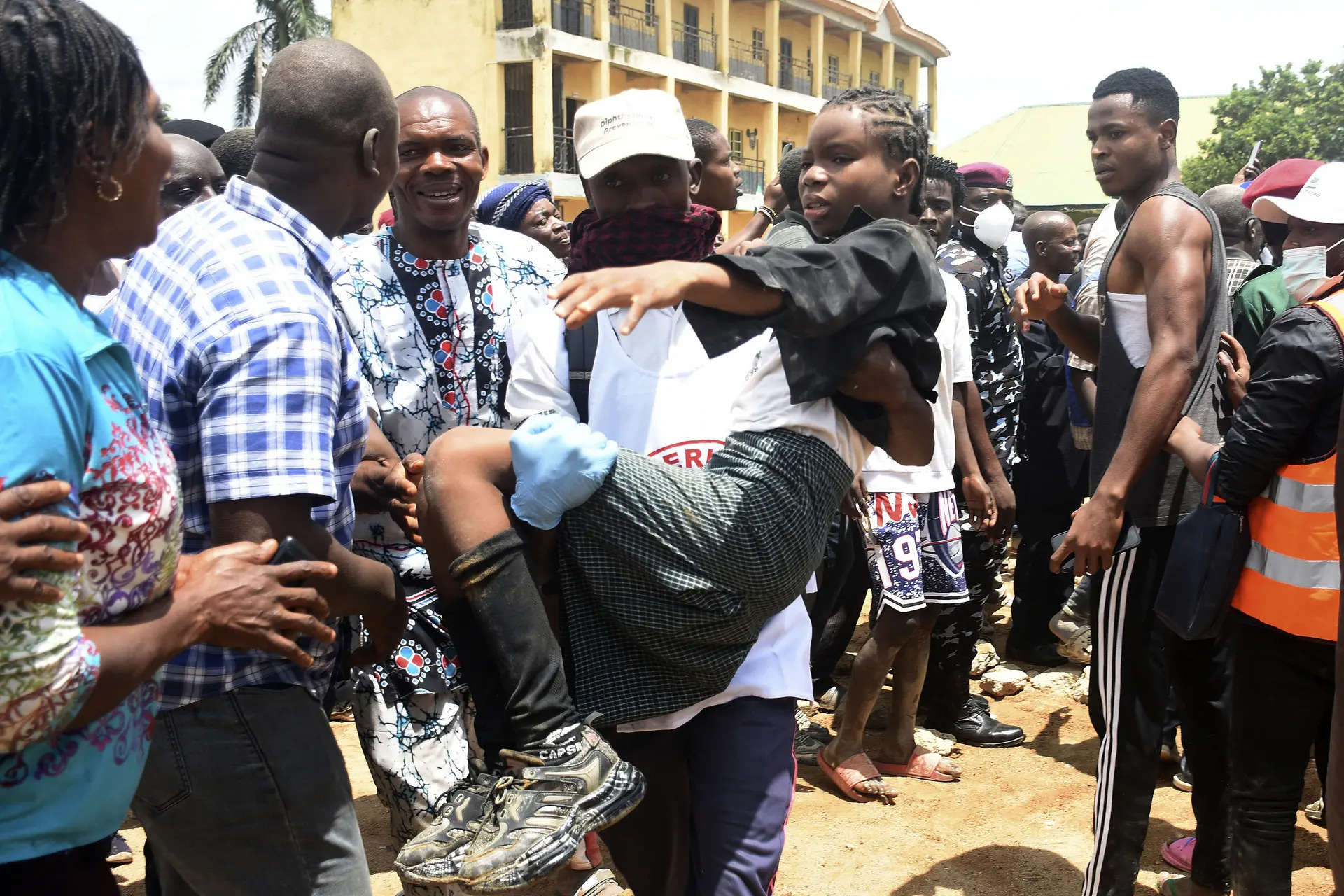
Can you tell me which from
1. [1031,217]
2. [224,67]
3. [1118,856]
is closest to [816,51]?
[224,67]

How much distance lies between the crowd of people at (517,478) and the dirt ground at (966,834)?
472 millimetres

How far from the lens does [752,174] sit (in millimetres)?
32375

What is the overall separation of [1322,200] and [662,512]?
2514 mm

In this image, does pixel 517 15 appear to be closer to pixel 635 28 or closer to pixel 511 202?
pixel 635 28

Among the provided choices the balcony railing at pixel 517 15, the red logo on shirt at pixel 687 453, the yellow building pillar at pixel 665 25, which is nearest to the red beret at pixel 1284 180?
the red logo on shirt at pixel 687 453

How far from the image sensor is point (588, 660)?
2305mm

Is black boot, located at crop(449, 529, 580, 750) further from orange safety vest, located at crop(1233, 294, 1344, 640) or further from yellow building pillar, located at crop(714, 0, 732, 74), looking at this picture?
yellow building pillar, located at crop(714, 0, 732, 74)

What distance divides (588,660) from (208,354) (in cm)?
92

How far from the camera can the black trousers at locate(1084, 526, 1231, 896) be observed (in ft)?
11.5

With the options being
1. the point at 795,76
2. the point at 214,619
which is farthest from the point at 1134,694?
the point at 795,76

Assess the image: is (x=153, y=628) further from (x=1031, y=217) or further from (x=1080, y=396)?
(x=1031, y=217)

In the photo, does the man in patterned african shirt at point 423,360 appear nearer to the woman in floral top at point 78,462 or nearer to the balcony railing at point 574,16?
the woman in floral top at point 78,462

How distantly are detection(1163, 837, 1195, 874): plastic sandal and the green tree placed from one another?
35.1m

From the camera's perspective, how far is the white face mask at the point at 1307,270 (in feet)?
11.5
